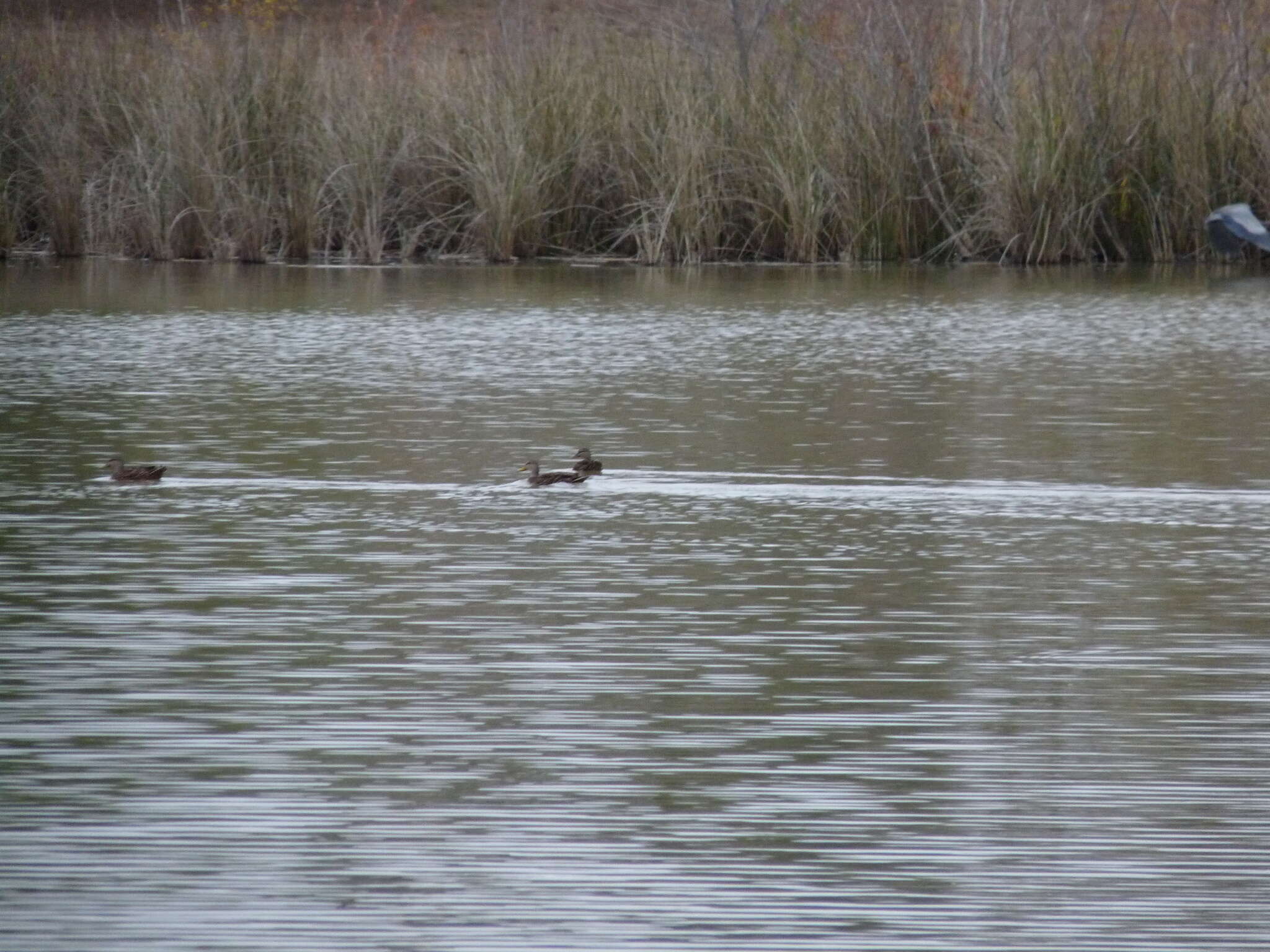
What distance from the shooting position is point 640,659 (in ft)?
17.7

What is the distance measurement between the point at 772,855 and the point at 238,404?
21.8 feet

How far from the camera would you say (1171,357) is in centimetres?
1181

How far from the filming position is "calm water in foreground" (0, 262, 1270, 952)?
380 centimetres

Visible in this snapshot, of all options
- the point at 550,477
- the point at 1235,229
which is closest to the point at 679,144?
the point at 1235,229

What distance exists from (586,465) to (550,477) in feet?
0.50

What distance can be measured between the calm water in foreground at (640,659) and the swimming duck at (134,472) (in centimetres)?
9

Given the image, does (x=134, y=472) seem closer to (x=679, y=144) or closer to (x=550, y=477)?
(x=550, y=477)

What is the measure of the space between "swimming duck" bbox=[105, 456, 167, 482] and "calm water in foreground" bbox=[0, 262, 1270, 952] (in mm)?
91

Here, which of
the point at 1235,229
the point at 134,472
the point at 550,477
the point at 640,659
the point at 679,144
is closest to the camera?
the point at 640,659

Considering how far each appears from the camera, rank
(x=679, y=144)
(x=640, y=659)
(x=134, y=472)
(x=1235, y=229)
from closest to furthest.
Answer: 1. (x=640, y=659)
2. (x=134, y=472)
3. (x=1235, y=229)
4. (x=679, y=144)

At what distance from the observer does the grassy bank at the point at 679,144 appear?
17906mm

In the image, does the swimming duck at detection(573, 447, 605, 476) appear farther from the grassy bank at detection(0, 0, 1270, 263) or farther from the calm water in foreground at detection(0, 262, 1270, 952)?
the grassy bank at detection(0, 0, 1270, 263)

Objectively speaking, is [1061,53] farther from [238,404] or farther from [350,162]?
[238,404]

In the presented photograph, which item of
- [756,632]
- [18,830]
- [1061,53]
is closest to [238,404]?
[756,632]
